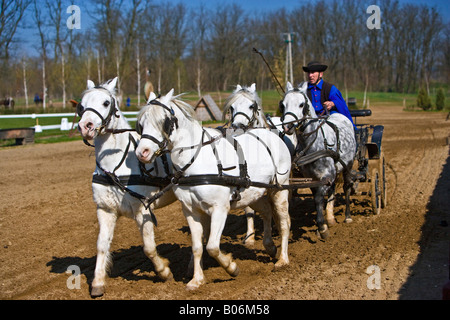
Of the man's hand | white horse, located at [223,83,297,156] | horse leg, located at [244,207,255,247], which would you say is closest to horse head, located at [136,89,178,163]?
white horse, located at [223,83,297,156]

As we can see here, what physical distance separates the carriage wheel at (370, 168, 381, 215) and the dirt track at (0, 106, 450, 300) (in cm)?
16

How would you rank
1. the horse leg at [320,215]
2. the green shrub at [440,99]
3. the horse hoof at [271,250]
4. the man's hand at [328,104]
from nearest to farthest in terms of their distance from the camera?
1. the horse hoof at [271,250]
2. the horse leg at [320,215]
3. the man's hand at [328,104]
4. the green shrub at [440,99]

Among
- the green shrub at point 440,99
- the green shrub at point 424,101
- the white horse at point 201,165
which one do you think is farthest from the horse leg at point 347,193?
the green shrub at point 424,101

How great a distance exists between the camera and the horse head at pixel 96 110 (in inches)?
192

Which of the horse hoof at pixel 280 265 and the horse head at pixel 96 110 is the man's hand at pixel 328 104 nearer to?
the horse hoof at pixel 280 265

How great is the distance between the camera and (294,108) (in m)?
6.75

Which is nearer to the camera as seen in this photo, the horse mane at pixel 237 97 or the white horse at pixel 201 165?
the white horse at pixel 201 165

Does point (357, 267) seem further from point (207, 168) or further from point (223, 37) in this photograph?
point (223, 37)

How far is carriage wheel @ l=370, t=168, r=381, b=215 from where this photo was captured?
27.1 feet

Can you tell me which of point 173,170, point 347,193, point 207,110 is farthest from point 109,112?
point 207,110

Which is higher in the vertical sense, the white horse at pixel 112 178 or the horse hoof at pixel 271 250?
the white horse at pixel 112 178

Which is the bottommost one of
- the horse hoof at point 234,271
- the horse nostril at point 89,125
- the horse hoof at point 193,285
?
the horse hoof at point 193,285

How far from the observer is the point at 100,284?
5.16 m

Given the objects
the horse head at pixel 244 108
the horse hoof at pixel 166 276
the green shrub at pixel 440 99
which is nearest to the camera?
the horse hoof at pixel 166 276
